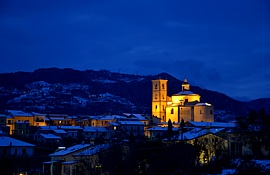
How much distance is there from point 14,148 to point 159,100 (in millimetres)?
76262

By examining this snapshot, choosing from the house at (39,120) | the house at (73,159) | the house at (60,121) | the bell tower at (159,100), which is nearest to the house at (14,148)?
the house at (73,159)

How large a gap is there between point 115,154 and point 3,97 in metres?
164

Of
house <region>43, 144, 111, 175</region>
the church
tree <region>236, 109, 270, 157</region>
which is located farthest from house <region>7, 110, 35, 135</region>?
tree <region>236, 109, 270, 157</region>

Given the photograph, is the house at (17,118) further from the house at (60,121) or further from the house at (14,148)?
the house at (14,148)

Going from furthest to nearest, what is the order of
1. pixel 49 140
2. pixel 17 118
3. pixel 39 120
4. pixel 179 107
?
pixel 179 107 < pixel 39 120 < pixel 17 118 < pixel 49 140

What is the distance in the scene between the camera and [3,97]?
653 feet

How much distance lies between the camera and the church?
116438 millimetres

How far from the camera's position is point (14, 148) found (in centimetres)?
6012

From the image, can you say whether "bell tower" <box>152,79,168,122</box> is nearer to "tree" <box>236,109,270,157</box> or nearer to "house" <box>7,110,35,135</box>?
"house" <box>7,110,35,135</box>

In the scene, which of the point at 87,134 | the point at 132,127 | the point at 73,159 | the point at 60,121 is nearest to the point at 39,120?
the point at 60,121

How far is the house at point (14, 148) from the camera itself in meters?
59.5

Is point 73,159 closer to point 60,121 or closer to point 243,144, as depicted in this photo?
point 243,144

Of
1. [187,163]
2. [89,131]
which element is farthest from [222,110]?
[187,163]

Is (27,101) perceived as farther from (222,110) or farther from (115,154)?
(115,154)
